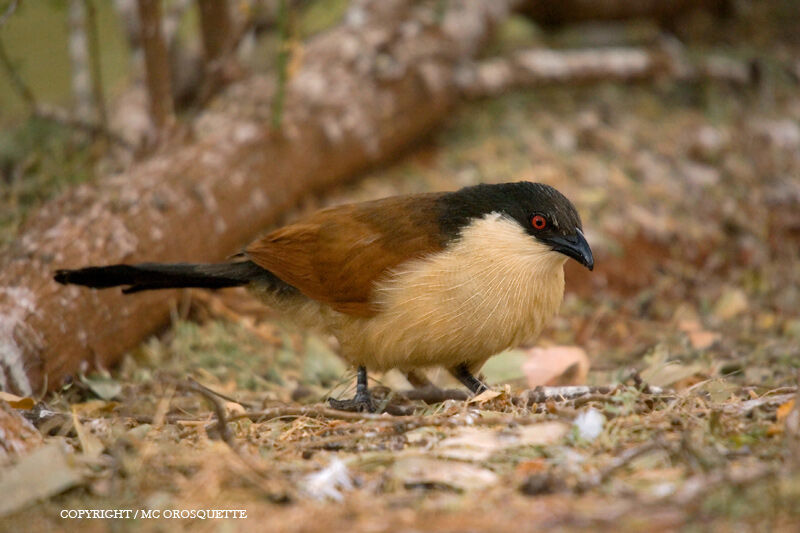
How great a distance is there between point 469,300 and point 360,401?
26.9 inches

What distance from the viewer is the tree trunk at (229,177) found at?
3793 mm

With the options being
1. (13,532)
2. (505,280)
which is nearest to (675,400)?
Answer: (505,280)

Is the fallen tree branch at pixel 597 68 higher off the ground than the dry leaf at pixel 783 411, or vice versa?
the fallen tree branch at pixel 597 68

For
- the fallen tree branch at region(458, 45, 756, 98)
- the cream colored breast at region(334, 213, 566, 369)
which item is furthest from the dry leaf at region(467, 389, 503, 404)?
the fallen tree branch at region(458, 45, 756, 98)

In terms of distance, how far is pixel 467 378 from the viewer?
144 inches

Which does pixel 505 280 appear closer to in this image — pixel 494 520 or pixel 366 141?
pixel 494 520

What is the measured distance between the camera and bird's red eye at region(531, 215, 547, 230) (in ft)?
11.0

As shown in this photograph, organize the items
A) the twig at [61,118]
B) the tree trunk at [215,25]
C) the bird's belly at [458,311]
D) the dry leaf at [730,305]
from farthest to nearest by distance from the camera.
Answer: the tree trunk at [215,25] < the twig at [61,118] < the dry leaf at [730,305] < the bird's belly at [458,311]

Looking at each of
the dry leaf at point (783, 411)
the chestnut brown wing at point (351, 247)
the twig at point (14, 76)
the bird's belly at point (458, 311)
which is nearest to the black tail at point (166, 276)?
the chestnut brown wing at point (351, 247)

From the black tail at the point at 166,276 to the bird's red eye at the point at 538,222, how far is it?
4.04 ft

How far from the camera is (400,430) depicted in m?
2.65

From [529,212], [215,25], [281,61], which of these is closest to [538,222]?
[529,212]

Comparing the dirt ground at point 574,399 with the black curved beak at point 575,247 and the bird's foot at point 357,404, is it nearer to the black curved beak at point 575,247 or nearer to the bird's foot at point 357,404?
the bird's foot at point 357,404

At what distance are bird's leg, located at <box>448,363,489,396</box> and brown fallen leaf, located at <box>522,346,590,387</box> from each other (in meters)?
0.39
